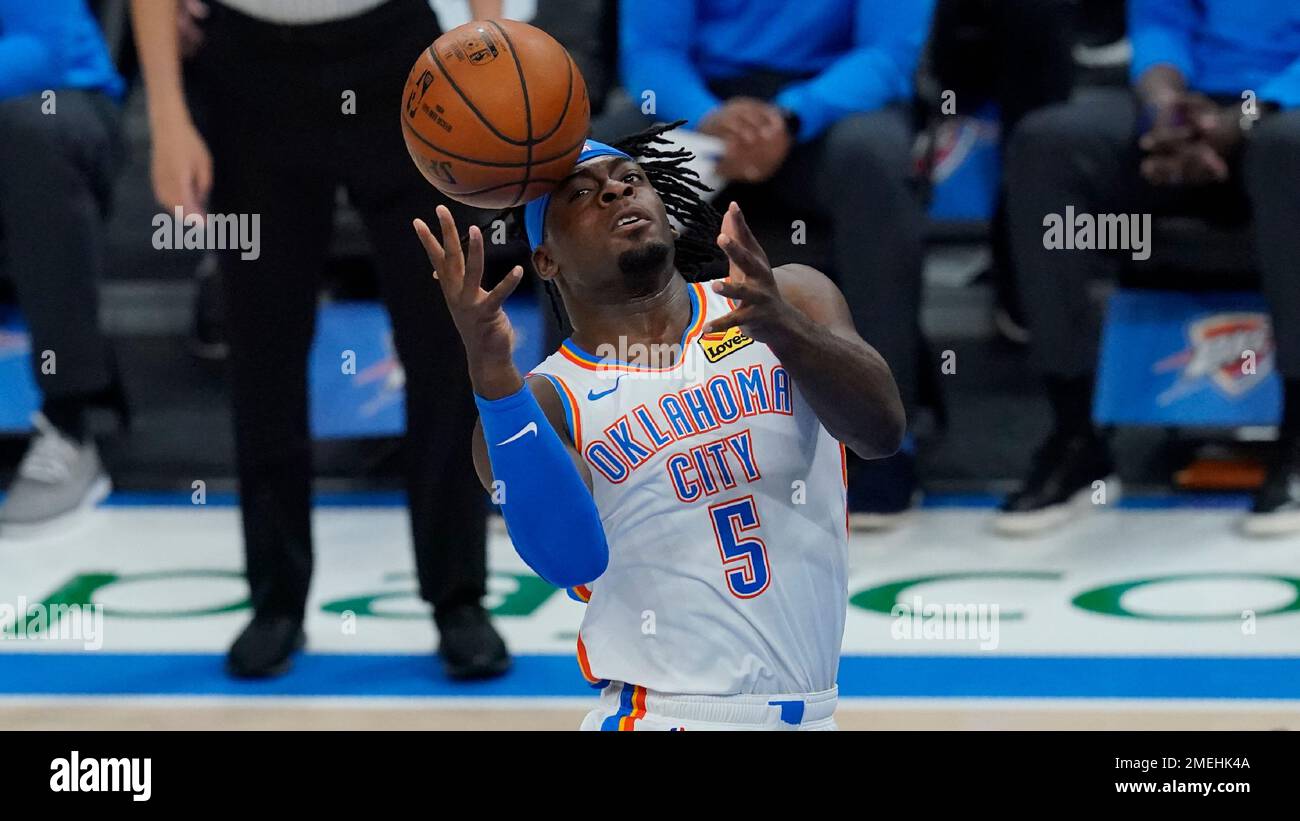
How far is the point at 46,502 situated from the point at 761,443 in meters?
2.94

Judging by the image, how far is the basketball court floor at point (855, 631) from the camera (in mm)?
3719

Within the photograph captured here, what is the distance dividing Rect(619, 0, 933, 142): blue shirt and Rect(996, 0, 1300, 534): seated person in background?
0.39 m

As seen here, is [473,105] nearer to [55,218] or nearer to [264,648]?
[264,648]

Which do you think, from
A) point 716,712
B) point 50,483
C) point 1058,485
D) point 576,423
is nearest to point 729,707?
point 716,712

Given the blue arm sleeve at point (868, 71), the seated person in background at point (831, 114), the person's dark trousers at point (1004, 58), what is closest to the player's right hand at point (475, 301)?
the seated person in background at point (831, 114)

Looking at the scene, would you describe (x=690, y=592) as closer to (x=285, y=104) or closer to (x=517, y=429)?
(x=517, y=429)

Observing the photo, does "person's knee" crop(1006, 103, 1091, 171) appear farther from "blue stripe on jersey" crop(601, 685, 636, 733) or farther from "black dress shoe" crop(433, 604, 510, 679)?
"blue stripe on jersey" crop(601, 685, 636, 733)

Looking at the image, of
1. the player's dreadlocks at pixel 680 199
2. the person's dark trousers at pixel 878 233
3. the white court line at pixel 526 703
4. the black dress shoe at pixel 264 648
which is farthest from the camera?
the person's dark trousers at pixel 878 233

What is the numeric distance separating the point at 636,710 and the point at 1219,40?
10.2ft

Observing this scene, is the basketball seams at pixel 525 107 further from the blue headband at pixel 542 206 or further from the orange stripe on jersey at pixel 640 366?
the orange stripe on jersey at pixel 640 366

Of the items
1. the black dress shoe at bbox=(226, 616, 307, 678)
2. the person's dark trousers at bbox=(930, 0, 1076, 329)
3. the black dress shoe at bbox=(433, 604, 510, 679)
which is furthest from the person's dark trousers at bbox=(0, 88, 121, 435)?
the person's dark trousers at bbox=(930, 0, 1076, 329)

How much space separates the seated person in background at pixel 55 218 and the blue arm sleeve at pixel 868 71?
183 centimetres

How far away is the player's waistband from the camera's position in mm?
2510

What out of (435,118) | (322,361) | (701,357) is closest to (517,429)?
(701,357)
